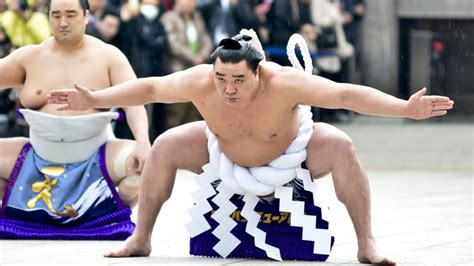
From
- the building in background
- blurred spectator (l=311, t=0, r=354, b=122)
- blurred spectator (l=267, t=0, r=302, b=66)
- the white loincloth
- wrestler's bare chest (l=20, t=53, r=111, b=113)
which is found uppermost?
wrestler's bare chest (l=20, t=53, r=111, b=113)

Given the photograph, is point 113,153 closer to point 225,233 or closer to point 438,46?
point 225,233

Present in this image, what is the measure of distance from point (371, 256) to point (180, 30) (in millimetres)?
6922

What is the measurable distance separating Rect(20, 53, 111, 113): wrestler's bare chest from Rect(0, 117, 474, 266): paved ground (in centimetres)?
68

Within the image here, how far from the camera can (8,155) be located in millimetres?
6215

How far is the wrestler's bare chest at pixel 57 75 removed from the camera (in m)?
6.14

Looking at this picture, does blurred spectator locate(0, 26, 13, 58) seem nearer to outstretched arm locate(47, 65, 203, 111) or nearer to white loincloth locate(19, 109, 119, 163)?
white loincloth locate(19, 109, 119, 163)

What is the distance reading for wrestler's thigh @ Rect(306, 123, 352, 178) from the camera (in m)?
5.14

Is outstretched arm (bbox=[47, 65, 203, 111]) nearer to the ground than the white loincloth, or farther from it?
farther from it

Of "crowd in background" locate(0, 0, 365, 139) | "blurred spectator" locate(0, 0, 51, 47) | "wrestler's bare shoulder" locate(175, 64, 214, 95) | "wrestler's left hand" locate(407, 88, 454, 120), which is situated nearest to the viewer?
"wrestler's left hand" locate(407, 88, 454, 120)

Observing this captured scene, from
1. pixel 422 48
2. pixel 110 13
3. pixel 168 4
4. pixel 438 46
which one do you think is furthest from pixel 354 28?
pixel 110 13

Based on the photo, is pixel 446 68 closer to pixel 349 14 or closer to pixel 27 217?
pixel 349 14

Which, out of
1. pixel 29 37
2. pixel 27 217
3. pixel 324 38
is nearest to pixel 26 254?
pixel 27 217

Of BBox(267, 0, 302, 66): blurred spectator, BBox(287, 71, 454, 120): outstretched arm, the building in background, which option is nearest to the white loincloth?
BBox(287, 71, 454, 120): outstretched arm

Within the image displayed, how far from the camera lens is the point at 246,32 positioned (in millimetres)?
5277
